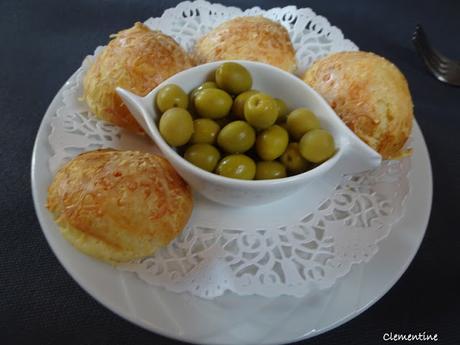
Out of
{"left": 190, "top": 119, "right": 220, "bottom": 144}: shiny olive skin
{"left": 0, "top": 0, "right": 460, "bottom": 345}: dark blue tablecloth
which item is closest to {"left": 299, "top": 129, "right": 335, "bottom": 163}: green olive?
{"left": 190, "top": 119, "right": 220, "bottom": 144}: shiny olive skin

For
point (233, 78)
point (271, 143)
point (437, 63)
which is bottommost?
point (437, 63)

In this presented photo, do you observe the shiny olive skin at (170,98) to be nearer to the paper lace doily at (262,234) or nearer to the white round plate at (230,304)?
the paper lace doily at (262,234)

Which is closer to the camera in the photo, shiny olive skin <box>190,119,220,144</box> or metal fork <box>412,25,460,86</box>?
shiny olive skin <box>190,119,220,144</box>

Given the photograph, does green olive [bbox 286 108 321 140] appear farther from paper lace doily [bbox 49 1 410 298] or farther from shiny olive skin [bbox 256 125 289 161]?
paper lace doily [bbox 49 1 410 298]

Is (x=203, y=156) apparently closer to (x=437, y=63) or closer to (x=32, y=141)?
(x=32, y=141)

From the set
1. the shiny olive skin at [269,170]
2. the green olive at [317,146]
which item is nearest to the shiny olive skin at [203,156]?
the shiny olive skin at [269,170]

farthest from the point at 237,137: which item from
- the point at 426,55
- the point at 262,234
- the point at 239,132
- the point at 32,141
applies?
the point at 426,55
